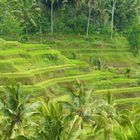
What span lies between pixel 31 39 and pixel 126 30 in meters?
20.1

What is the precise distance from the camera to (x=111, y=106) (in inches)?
1086

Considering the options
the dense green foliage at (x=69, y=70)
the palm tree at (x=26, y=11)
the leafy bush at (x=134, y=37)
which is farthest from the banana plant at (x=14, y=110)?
the leafy bush at (x=134, y=37)

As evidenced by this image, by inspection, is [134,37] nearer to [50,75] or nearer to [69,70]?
[69,70]

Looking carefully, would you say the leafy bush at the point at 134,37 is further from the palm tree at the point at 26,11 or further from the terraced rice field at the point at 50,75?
the palm tree at the point at 26,11

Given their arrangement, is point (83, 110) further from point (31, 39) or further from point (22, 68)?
point (31, 39)

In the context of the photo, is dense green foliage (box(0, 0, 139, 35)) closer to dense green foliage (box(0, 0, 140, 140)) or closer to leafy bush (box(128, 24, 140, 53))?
dense green foliage (box(0, 0, 140, 140))

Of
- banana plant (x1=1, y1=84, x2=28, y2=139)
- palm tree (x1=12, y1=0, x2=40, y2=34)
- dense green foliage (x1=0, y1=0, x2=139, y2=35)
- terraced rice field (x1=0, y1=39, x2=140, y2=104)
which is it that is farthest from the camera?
dense green foliage (x1=0, y1=0, x2=139, y2=35)

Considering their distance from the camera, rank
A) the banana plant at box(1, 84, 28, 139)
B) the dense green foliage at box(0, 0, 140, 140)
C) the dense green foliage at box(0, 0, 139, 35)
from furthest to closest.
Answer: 1. the dense green foliage at box(0, 0, 139, 35)
2. the dense green foliage at box(0, 0, 140, 140)
3. the banana plant at box(1, 84, 28, 139)

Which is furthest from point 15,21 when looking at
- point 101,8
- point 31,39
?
point 101,8

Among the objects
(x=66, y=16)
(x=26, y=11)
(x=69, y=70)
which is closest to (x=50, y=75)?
(x=69, y=70)

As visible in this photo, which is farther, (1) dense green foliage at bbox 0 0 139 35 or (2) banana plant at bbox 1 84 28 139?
(1) dense green foliage at bbox 0 0 139 35

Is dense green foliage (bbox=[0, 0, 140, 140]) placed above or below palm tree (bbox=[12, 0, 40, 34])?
below

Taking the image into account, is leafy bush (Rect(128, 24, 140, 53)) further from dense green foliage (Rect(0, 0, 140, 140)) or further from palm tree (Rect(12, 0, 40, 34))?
palm tree (Rect(12, 0, 40, 34))

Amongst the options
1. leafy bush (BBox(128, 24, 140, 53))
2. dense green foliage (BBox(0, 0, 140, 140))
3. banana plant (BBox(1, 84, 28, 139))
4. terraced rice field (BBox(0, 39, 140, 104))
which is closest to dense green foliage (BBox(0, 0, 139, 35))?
dense green foliage (BBox(0, 0, 140, 140))
